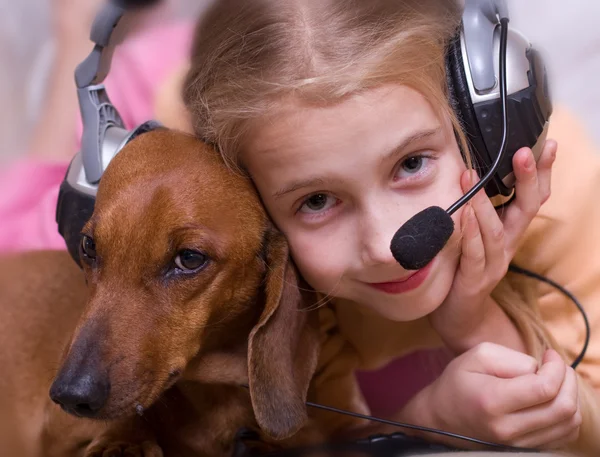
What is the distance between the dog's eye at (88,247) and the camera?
108 centimetres

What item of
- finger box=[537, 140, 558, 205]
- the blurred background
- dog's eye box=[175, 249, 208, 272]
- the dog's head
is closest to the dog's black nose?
the dog's head

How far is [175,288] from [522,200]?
58cm

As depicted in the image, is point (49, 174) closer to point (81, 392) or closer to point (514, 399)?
point (81, 392)

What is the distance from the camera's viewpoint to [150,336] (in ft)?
3.31

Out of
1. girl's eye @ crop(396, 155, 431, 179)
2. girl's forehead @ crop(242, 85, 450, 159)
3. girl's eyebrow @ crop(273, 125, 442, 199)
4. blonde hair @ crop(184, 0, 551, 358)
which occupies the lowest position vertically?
girl's eye @ crop(396, 155, 431, 179)

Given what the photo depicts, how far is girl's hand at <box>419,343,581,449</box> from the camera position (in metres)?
1.11

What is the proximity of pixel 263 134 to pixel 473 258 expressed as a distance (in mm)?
402

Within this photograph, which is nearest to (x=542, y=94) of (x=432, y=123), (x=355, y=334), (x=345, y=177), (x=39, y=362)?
(x=432, y=123)

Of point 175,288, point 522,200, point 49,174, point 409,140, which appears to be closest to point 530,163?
A: point 522,200

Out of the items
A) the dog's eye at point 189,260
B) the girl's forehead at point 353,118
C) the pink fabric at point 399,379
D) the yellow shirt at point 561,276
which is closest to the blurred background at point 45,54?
the yellow shirt at point 561,276

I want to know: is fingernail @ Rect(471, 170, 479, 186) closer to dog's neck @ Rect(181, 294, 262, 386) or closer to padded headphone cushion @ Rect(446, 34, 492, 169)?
padded headphone cushion @ Rect(446, 34, 492, 169)

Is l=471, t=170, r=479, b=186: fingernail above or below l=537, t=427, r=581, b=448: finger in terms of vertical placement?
above

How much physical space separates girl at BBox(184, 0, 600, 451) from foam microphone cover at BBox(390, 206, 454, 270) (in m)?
0.07

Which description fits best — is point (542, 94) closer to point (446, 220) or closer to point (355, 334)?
point (446, 220)
